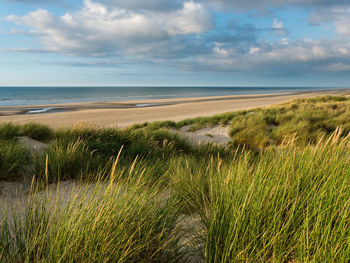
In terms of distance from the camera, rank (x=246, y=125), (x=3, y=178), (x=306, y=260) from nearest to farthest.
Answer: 1. (x=306, y=260)
2. (x=3, y=178)
3. (x=246, y=125)

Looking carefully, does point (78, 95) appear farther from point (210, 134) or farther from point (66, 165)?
point (66, 165)

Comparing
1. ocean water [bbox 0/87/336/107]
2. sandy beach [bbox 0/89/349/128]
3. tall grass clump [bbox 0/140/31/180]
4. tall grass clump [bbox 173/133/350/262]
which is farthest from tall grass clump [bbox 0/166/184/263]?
ocean water [bbox 0/87/336/107]

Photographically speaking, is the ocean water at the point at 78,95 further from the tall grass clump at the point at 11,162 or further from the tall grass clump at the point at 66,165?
the tall grass clump at the point at 66,165

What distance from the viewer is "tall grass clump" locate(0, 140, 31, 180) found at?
4293 millimetres

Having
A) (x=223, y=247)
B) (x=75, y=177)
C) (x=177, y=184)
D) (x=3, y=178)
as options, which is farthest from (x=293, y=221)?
(x=3, y=178)

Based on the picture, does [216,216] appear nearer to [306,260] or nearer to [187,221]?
[306,260]

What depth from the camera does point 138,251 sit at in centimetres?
188

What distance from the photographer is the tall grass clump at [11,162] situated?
4293 mm

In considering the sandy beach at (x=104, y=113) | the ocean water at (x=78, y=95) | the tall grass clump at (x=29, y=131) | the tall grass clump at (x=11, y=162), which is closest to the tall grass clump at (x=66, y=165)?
the tall grass clump at (x=11, y=162)

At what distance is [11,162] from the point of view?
14.7 ft

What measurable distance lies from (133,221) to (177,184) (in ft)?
5.01

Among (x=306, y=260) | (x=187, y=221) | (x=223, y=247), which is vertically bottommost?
(x=187, y=221)

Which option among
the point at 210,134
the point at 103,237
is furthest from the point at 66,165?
the point at 210,134

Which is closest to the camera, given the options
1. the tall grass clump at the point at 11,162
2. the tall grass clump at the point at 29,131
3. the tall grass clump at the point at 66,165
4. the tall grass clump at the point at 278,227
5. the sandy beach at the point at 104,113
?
the tall grass clump at the point at 278,227
